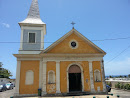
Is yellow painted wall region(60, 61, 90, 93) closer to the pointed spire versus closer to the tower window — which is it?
the tower window

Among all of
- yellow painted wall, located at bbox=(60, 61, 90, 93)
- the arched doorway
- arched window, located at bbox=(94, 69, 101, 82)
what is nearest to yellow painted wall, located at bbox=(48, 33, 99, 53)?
yellow painted wall, located at bbox=(60, 61, 90, 93)

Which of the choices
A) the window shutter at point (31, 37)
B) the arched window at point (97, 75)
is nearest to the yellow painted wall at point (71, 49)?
the arched window at point (97, 75)

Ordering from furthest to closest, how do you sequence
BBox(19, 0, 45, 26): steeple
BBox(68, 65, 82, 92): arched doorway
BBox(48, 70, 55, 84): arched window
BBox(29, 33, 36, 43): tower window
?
BBox(19, 0, 45, 26): steeple < BBox(29, 33, 36, 43): tower window < BBox(68, 65, 82, 92): arched doorway < BBox(48, 70, 55, 84): arched window

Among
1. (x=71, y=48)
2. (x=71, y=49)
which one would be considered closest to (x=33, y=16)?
(x=71, y=48)

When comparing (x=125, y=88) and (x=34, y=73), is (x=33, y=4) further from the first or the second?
(x=125, y=88)

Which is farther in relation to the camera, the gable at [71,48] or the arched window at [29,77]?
the gable at [71,48]

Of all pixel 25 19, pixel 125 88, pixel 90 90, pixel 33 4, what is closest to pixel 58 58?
pixel 90 90

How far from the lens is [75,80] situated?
17.6m

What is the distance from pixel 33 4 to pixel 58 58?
1160cm

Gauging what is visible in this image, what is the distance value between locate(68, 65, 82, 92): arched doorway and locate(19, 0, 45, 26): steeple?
8.63 m

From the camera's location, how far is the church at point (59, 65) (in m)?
15.9

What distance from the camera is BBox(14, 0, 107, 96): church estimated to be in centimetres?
1589

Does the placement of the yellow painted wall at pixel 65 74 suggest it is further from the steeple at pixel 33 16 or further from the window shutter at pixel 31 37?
the steeple at pixel 33 16

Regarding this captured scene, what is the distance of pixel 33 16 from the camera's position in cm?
2023
